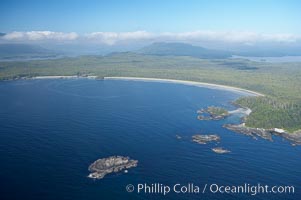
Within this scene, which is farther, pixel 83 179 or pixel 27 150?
pixel 27 150

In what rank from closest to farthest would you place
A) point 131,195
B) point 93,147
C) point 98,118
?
point 131,195 → point 93,147 → point 98,118

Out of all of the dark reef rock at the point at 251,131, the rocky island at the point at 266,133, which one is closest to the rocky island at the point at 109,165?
the dark reef rock at the point at 251,131

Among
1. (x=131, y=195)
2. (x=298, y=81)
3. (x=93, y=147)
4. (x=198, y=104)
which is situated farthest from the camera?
(x=298, y=81)

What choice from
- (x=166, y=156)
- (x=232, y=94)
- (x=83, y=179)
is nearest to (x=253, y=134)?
(x=166, y=156)

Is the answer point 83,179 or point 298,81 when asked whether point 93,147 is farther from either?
point 298,81

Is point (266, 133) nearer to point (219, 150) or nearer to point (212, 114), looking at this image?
point (219, 150)

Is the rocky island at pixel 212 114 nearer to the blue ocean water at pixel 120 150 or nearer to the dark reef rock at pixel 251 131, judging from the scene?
the blue ocean water at pixel 120 150

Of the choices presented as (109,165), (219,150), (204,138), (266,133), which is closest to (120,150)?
(109,165)
